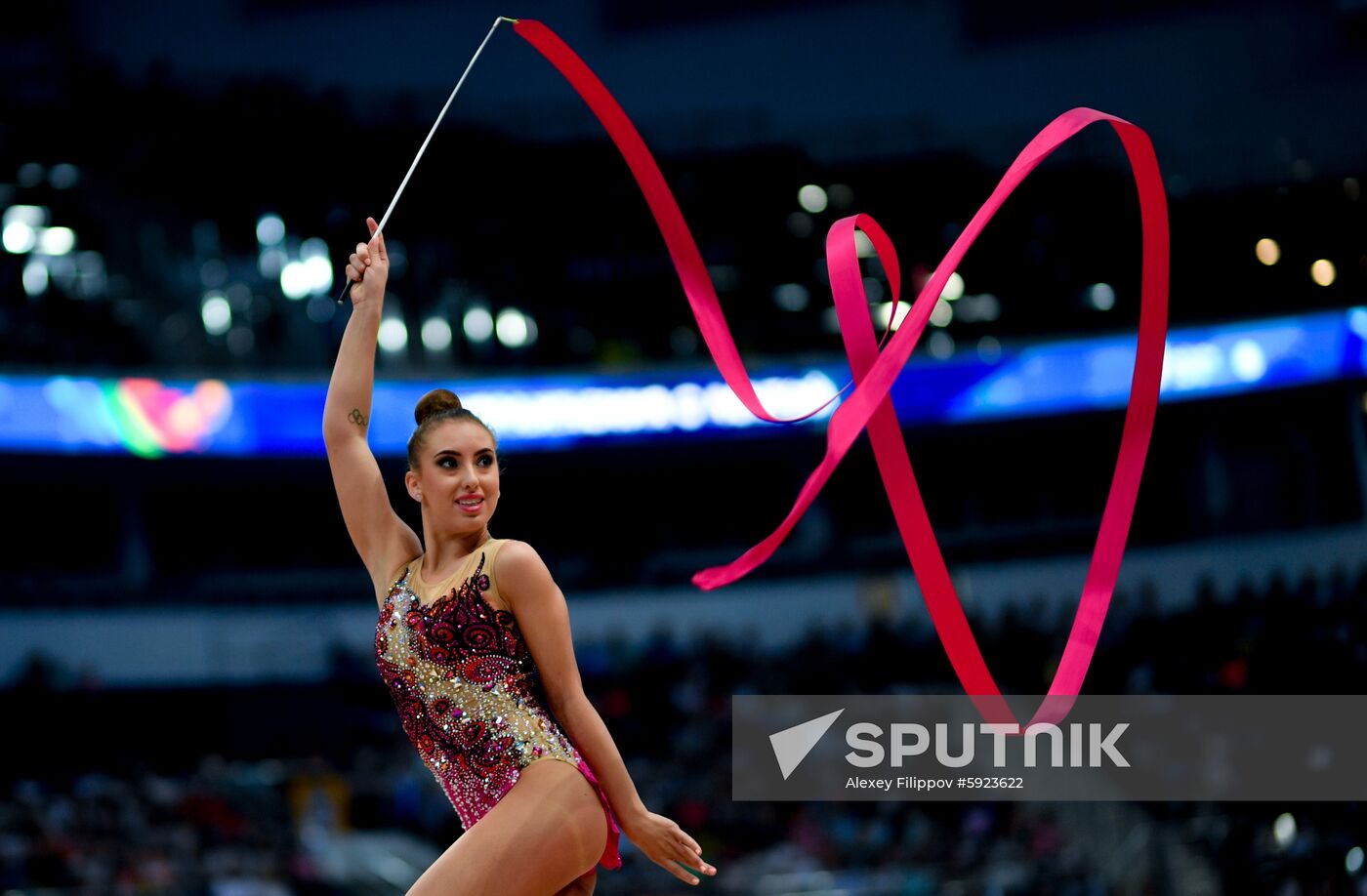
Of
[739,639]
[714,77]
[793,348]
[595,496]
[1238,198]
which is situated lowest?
[739,639]

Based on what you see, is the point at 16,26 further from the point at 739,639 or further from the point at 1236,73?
the point at 1236,73

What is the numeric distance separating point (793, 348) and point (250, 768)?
7699 mm

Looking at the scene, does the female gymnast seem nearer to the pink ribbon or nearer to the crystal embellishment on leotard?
the crystal embellishment on leotard

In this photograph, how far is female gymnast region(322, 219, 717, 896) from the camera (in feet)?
8.48

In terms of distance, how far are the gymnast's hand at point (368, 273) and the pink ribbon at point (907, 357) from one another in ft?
1.96

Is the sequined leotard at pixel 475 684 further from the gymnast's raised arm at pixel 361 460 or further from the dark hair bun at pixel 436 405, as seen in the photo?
the dark hair bun at pixel 436 405

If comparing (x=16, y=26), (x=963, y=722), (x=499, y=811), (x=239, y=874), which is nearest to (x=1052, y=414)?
(x=963, y=722)

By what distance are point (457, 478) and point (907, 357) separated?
4.09 feet

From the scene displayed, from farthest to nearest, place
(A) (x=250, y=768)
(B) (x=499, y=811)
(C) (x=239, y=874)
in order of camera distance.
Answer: (A) (x=250, y=768) → (C) (x=239, y=874) → (B) (x=499, y=811)

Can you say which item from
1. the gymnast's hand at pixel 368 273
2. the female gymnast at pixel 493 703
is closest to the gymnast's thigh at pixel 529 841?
the female gymnast at pixel 493 703

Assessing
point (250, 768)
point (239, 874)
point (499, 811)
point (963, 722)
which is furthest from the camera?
point (250, 768)

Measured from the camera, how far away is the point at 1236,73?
17.6 meters

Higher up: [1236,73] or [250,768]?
[1236,73]

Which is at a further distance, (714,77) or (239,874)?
(714,77)
